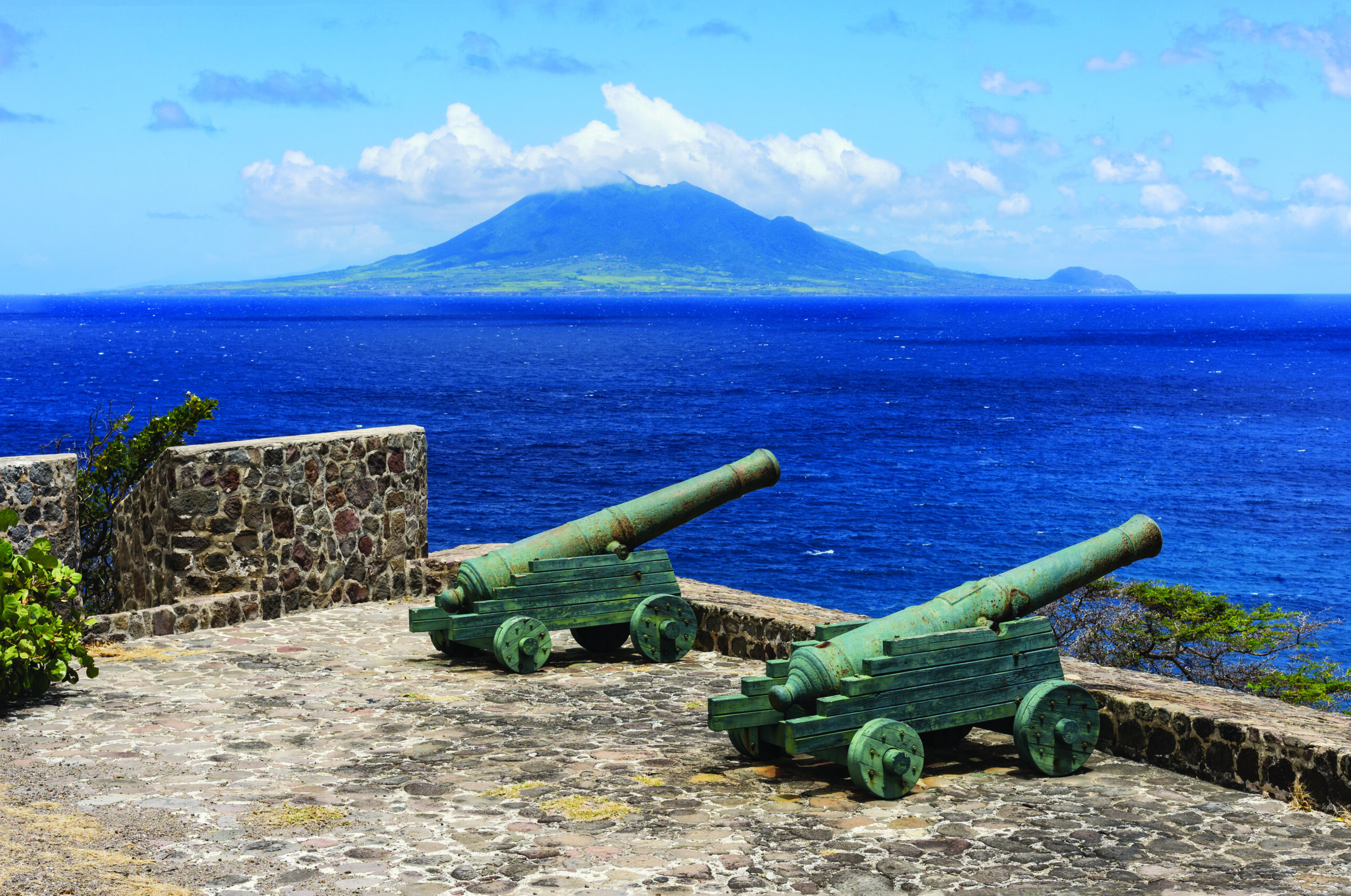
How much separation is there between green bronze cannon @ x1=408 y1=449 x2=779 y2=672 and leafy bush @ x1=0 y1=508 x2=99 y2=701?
92.5 inches

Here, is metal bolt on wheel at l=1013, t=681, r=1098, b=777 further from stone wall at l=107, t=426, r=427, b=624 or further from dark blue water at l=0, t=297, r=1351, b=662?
dark blue water at l=0, t=297, r=1351, b=662

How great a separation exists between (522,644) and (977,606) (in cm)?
371

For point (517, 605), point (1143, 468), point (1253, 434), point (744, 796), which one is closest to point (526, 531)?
point (1143, 468)

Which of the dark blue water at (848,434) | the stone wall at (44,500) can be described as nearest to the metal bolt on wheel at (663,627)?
the stone wall at (44,500)

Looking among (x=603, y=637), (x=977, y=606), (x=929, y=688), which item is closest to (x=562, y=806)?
(x=929, y=688)

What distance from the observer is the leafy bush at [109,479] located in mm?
12781

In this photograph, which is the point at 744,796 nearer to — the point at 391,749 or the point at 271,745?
the point at 391,749

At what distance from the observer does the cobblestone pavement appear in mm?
5957

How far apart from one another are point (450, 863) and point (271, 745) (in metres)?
2.47

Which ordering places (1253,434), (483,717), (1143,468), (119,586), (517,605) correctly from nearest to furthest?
(483,717) → (517,605) → (119,586) → (1143,468) → (1253,434)

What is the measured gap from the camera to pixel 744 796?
718cm

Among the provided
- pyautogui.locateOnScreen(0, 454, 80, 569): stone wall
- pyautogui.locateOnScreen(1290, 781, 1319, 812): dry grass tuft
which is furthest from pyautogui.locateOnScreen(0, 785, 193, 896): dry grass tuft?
pyautogui.locateOnScreen(1290, 781, 1319, 812): dry grass tuft

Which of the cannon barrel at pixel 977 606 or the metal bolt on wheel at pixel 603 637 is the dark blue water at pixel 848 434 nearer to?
the metal bolt on wheel at pixel 603 637

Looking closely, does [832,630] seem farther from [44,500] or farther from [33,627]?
[44,500]
